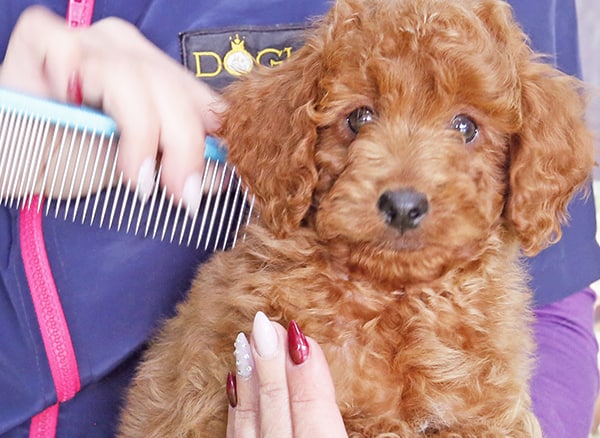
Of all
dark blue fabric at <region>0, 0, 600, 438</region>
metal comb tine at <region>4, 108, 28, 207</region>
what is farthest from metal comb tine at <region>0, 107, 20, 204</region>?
dark blue fabric at <region>0, 0, 600, 438</region>

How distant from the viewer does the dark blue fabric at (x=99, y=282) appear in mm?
2150

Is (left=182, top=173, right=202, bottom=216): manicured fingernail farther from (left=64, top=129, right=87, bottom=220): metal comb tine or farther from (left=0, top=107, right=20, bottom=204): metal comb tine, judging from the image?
(left=0, top=107, right=20, bottom=204): metal comb tine

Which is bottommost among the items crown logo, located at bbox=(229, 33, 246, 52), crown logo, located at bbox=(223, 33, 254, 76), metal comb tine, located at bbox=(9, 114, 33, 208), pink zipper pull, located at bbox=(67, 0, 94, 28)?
metal comb tine, located at bbox=(9, 114, 33, 208)

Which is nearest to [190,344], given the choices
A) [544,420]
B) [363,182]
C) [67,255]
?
[67,255]

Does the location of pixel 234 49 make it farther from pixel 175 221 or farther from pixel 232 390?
pixel 232 390

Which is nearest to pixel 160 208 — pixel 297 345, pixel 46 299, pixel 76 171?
pixel 76 171

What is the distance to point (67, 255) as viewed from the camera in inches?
85.2

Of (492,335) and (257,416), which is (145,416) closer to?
(257,416)

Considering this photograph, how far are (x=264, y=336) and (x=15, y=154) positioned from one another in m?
0.85

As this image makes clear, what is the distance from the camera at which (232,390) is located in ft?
5.85

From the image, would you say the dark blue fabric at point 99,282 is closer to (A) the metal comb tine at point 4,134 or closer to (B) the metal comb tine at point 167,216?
(B) the metal comb tine at point 167,216

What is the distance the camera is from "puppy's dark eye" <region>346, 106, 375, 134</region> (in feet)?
6.14

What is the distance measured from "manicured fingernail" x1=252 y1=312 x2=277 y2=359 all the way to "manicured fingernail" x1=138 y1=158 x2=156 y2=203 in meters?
0.40

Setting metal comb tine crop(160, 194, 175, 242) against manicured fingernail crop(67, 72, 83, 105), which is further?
metal comb tine crop(160, 194, 175, 242)
